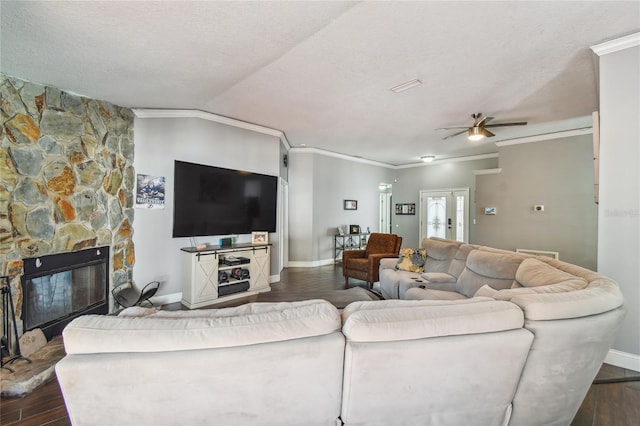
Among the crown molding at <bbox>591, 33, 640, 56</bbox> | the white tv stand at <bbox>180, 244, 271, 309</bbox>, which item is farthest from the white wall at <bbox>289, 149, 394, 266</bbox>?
the crown molding at <bbox>591, 33, 640, 56</bbox>

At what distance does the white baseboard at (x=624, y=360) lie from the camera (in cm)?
238

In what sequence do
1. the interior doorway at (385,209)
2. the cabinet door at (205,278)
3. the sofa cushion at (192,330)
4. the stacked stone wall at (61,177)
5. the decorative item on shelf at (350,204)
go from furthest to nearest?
the interior doorway at (385,209) < the decorative item on shelf at (350,204) < the cabinet door at (205,278) < the stacked stone wall at (61,177) < the sofa cushion at (192,330)

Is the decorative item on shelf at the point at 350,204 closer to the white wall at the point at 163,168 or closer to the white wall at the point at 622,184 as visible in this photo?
the white wall at the point at 163,168

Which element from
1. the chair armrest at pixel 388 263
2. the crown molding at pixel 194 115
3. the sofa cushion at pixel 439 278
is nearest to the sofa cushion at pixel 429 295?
the sofa cushion at pixel 439 278

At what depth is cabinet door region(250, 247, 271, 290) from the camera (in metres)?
4.38

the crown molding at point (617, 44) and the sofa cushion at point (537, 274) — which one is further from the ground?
the crown molding at point (617, 44)

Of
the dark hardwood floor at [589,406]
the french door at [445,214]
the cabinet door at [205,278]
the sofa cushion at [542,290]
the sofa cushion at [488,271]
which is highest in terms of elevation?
the french door at [445,214]

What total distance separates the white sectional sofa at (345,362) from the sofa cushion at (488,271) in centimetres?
131

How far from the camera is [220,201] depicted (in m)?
4.23

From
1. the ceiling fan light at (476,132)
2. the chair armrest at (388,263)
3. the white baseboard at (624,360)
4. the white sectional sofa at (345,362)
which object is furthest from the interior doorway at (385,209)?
the white sectional sofa at (345,362)

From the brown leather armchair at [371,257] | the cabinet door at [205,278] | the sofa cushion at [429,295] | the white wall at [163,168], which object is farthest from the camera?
the brown leather armchair at [371,257]

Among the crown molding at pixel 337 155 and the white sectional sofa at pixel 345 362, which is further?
the crown molding at pixel 337 155

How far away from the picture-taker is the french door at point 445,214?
734cm

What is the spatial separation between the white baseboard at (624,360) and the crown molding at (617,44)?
270 centimetres
